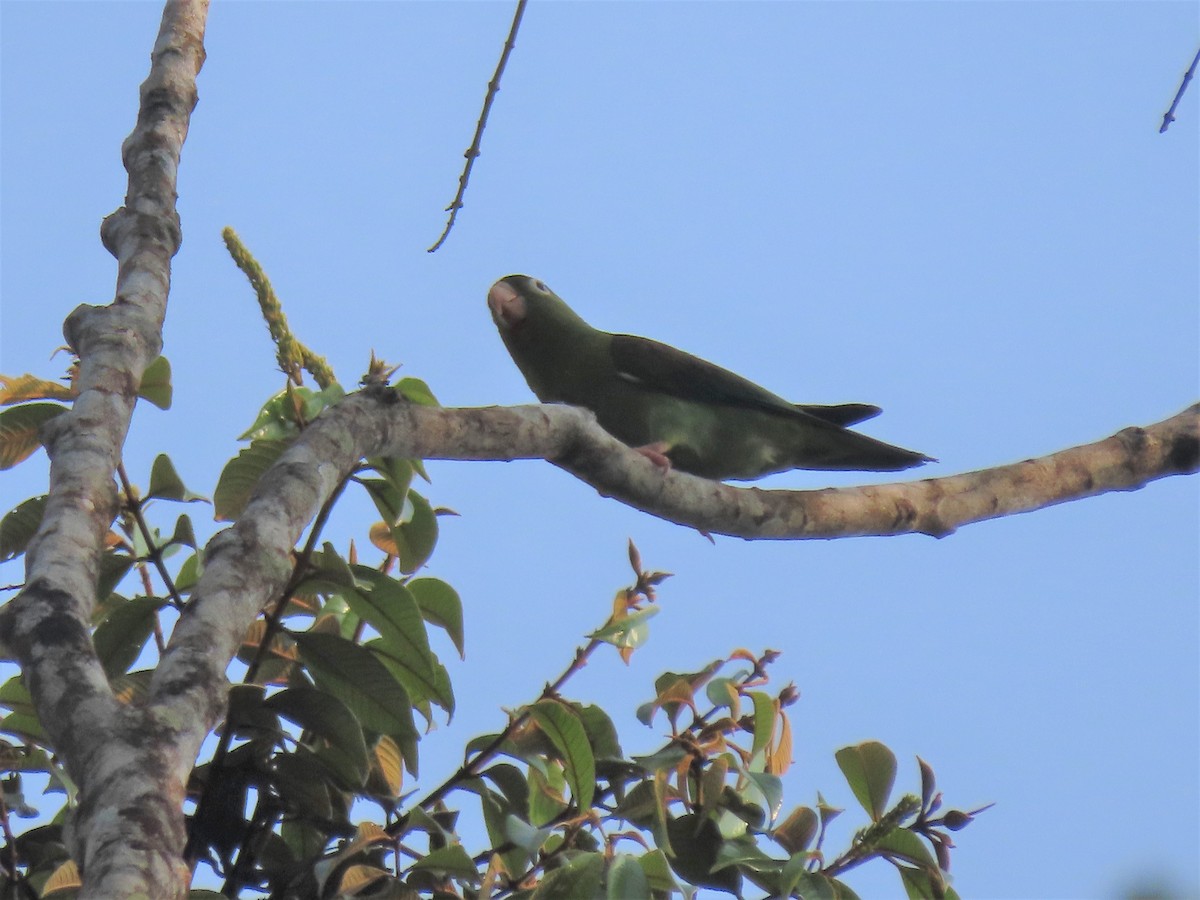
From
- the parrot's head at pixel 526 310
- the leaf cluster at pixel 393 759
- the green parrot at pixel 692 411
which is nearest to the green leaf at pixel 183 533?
the leaf cluster at pixel 393 759

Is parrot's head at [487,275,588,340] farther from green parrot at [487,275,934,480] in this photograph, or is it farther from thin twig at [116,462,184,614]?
thin twig at [116,462,184,614]

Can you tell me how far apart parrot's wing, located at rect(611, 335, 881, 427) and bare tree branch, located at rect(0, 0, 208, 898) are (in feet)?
6.14

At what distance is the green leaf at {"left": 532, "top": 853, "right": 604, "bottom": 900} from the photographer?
1.88 m

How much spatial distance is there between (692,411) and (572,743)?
7.10 ft

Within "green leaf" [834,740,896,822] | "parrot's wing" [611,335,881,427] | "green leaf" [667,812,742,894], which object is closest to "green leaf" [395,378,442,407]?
"green leaf" [667,812,742,894]

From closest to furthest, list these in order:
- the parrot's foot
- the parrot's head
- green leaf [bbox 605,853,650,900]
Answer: green leaf [bbox 605,853,650,900]
the parrot's foot
the parrot's head

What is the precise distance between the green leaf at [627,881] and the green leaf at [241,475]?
1.06 m

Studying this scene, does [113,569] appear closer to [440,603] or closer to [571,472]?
[440,603]

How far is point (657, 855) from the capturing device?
1962 mm

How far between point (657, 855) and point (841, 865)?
0.38m

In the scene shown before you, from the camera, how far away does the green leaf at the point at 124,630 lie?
7.41 feet

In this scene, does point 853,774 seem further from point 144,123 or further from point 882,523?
point 144,123

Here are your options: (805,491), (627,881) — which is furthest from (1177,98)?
(627,881)

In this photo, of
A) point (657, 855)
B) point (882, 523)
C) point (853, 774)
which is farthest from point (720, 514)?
point (657, 855)
